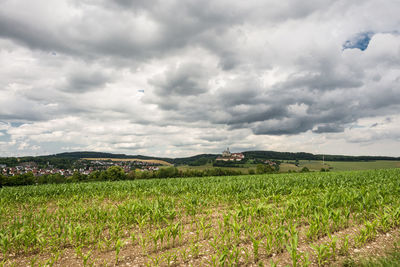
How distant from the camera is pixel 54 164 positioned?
117 m

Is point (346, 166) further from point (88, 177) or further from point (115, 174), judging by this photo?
point (88, 177)

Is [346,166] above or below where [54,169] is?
above

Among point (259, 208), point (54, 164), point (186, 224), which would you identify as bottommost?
point (54, 164)

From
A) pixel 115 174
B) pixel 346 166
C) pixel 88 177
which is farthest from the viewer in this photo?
pixel 346 166

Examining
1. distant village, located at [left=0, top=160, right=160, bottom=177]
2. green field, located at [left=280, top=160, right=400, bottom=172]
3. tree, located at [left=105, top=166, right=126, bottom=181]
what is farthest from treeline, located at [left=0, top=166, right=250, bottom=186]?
green field, located at [left=280, top=160, right=400, bottom=172]

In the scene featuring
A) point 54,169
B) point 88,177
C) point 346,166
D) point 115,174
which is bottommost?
point 54,169

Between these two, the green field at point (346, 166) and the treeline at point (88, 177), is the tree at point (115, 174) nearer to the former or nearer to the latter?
the treeline at point (88, 177)

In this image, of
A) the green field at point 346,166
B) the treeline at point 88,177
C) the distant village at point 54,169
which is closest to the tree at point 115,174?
the treeline at point 88,177

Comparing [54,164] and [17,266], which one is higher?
[17,266]

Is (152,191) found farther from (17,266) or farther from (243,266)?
(243,266)

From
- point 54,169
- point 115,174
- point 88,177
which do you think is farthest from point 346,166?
point 54,169

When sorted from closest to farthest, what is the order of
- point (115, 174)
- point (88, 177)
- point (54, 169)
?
point (88, 177) → point (115, 174) → point (54, 169)

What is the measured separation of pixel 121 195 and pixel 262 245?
1269 centimetres

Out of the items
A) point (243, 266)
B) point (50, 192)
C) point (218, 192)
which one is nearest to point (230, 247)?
point (243, 266)
